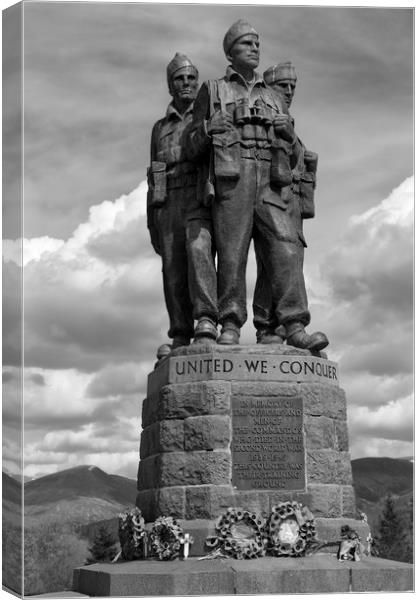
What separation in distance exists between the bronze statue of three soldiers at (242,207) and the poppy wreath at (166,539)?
7.96 feet

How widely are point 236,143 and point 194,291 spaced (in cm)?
196

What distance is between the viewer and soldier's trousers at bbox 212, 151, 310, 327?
1459 centimetres

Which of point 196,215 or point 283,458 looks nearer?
point 283,458

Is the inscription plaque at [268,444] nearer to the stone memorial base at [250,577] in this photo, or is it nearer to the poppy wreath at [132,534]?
the stone memorial base at [250,577]

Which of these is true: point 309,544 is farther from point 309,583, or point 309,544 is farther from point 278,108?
point 278,108

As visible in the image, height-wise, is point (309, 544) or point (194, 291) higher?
point (194, 291)

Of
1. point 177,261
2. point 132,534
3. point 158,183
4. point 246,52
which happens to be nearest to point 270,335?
point 177,261

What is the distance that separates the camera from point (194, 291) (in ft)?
48.3

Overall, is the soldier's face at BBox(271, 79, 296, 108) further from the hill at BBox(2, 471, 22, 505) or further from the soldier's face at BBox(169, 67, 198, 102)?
the hill at BBox(2, 471, 22, 505)

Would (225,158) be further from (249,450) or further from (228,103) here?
(249,450)

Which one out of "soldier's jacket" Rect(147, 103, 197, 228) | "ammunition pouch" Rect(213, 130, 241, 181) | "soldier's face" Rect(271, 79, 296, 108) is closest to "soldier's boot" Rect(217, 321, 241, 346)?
"ammunition pouch" Rect(213, 130, 241, 181)

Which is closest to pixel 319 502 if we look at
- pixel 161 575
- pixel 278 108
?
pixel 161 575

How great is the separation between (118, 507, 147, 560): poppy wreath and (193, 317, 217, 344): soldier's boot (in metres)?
2.21

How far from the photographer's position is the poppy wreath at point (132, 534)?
13.4m
